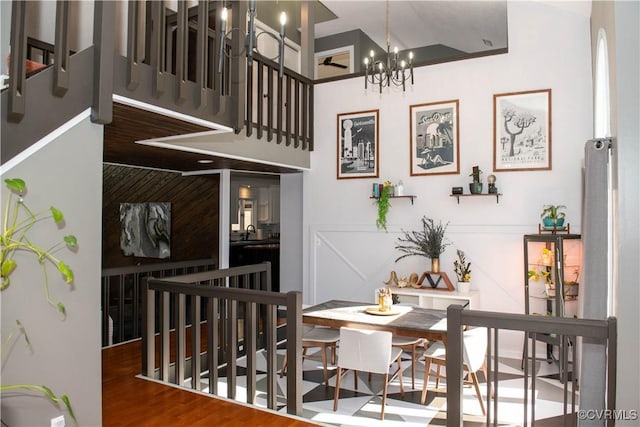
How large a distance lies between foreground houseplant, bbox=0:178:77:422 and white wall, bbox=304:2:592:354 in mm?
4525

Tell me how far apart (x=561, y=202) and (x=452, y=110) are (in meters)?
1.70

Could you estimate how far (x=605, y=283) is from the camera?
113 inches

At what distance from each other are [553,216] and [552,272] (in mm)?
660

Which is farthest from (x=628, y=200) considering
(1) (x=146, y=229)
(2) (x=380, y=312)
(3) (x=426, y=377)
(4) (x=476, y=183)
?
(1) (x=146, y=229)

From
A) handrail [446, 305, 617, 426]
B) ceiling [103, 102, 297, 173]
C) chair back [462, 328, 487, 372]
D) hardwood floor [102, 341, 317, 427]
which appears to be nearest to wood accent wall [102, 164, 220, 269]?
ceiling [103, 102, 297, 173]

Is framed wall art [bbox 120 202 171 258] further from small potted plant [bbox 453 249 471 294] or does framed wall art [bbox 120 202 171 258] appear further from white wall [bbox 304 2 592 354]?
small potted plant [bbox 453 249 471 294]

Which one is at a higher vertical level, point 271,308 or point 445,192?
point 445,192

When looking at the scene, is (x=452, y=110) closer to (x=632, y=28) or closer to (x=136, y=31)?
(x=632, y=28)

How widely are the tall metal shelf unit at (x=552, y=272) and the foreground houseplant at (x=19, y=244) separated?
4.13 metres

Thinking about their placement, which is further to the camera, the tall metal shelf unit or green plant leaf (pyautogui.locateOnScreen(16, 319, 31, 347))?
the tall metal shelf unit

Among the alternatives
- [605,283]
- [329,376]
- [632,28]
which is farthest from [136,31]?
[329,376]

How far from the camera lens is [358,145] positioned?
643 cm

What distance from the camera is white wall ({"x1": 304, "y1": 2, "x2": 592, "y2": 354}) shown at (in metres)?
5.16

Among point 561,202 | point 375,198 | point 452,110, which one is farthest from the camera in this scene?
point 375,198
